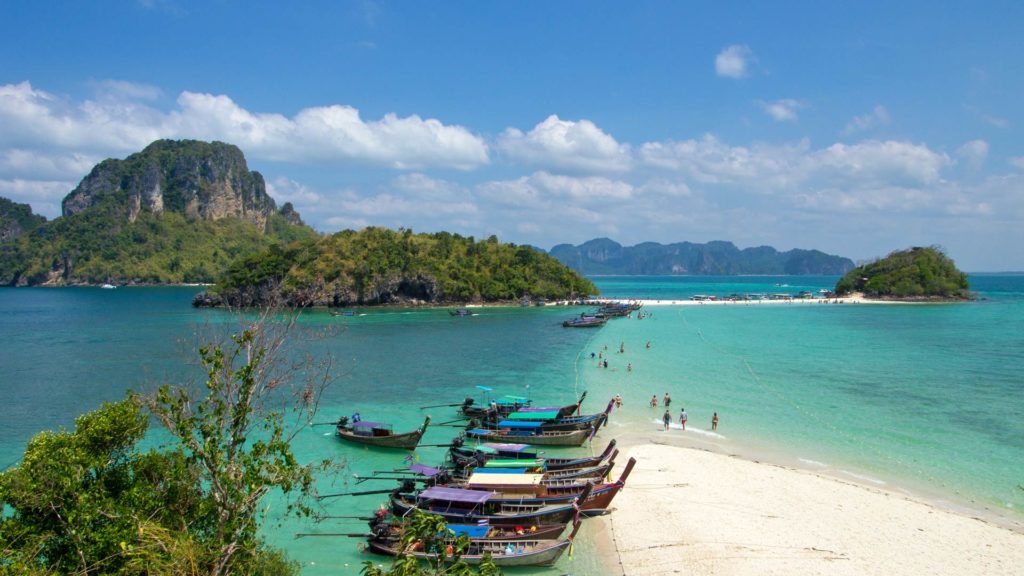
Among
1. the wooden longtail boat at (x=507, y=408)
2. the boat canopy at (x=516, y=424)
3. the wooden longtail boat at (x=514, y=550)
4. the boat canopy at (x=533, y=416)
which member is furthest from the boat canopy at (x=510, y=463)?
the wooden longtail boat at (x=507, y=408)

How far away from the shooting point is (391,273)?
106625mm

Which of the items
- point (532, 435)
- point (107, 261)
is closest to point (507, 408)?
point (532, 435)

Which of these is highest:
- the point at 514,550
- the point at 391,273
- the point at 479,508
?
the point at 391,273

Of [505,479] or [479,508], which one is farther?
[505,479]

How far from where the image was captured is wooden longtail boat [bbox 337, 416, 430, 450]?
26.1 meters

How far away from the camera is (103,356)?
165ft

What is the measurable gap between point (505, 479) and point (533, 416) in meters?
9.10

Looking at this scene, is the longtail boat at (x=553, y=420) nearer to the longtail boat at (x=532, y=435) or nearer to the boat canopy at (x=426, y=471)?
the longtail boat at (x=532, y=435)

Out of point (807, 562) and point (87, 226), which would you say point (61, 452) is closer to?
point (807, 562)

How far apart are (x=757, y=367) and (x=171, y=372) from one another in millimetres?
42923

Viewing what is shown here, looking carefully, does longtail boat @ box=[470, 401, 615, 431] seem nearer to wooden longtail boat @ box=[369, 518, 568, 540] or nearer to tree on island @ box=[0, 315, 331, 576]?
wooden longtail boat @ box=[369, 518, 568, 540]

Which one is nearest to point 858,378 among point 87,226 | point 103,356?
point 103,356

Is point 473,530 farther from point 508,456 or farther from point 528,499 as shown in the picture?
point 508,456

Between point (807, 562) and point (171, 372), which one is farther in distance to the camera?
point (171, 372)
